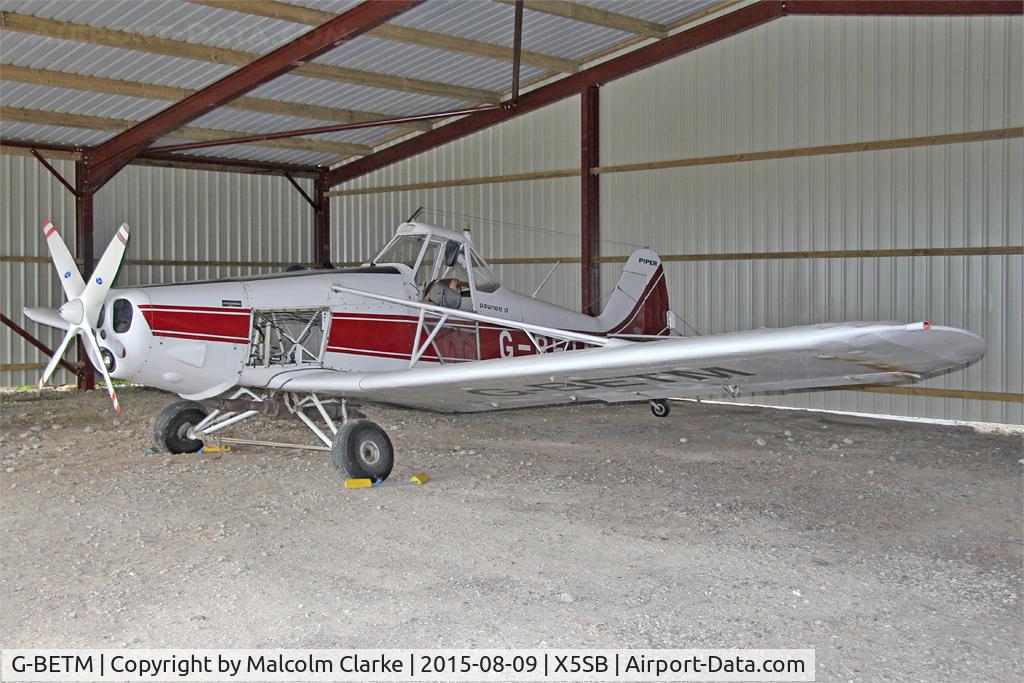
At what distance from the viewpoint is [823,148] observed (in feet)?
43.7

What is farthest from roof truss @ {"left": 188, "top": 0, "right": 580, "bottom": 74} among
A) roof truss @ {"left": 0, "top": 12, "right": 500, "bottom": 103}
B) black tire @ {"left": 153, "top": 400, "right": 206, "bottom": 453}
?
black tire @ {"left": 153, "top": 400, "right": 206, "bottom": 453}

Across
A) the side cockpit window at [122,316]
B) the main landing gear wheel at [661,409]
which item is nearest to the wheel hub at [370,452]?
the side cockpit window at [122,316]

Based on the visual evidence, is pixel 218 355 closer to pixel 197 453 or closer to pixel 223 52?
pixel 197 453

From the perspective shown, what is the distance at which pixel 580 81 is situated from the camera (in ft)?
51.5

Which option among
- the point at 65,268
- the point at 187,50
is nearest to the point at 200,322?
the point at 65,268

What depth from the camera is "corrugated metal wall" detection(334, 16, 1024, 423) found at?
469 inches

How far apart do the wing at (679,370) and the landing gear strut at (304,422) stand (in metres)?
0.30

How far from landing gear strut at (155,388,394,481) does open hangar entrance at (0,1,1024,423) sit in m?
4.92

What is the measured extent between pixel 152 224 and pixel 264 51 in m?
6.47

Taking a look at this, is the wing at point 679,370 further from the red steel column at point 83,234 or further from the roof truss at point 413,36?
the red steel column at point 83,234

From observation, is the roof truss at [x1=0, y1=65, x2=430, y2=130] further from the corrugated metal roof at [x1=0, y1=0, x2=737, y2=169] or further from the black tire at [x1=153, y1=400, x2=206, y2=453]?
the black tire at [x1=153, y1=400, x2=206, y2=453]

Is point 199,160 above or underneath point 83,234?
above

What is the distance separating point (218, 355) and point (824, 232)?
9.02m

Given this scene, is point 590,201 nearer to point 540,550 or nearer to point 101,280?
point 101,280
